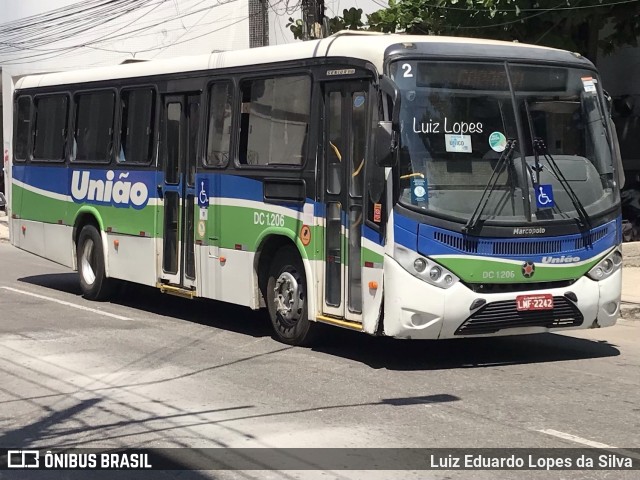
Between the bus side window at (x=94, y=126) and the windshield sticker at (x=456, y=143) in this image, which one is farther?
the bus side window at (x=94, y=126)

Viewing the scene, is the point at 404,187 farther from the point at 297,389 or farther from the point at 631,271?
the point at 631,271

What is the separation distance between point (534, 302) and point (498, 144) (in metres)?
1.49

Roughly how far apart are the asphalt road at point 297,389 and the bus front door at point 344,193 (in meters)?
0.68

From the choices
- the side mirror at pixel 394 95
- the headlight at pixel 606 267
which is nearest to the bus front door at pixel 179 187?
the side mirror at pixel 394 95

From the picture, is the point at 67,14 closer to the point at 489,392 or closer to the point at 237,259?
the point at 237,259

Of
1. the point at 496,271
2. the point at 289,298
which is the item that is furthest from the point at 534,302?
the point at 289,298

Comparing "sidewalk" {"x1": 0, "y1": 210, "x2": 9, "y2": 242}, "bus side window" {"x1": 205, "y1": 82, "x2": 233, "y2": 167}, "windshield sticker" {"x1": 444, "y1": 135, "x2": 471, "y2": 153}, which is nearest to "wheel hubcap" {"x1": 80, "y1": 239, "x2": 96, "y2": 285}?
"bus side window" {"x1": 205, "y1": 82, "x2": 233, "y2": 167}

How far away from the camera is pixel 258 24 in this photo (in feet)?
→ 95.8

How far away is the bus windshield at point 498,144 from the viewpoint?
31.1ft

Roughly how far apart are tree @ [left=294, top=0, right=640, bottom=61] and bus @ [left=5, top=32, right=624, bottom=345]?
6302 millimetres

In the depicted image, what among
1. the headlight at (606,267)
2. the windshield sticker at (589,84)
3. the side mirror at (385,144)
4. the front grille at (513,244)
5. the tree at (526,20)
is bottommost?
the headlight at (606,267)

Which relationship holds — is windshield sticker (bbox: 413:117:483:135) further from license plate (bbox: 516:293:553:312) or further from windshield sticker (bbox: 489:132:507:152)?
license plate (bbox: 516:293:553:312)

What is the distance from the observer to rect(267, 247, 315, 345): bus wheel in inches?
428

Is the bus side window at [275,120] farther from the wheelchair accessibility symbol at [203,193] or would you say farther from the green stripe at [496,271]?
the green stripe at [496,271]
